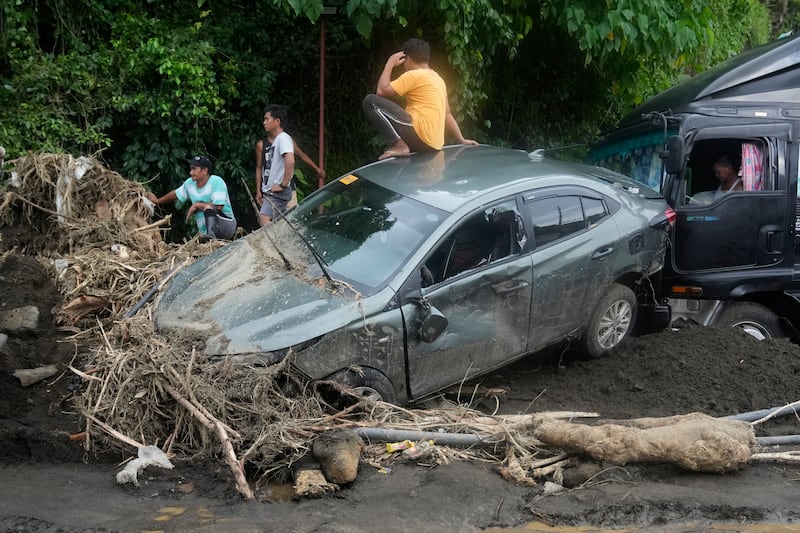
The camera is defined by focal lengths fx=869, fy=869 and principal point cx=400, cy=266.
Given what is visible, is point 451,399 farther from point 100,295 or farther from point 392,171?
point 100,295

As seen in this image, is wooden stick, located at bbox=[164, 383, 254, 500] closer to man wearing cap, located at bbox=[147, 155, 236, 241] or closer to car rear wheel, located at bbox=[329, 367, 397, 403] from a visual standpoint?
car rear wheel, located at bbox=[329, 367, 397, 403]

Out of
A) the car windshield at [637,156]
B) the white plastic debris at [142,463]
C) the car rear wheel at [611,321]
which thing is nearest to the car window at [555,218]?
the car rear wheel at [611,321]

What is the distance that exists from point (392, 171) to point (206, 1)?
15.2 feet

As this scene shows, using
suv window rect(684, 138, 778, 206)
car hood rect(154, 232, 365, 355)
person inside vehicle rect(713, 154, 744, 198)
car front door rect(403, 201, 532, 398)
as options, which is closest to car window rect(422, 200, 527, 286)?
car front door rect(403, 201, 532, 398)

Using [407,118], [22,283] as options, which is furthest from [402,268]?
[22,283]

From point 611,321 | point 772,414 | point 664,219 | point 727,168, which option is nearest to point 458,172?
point 611,321

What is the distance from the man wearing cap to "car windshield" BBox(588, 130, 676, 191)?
13.4 feet

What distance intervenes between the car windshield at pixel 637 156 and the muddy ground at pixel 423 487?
2284 mm

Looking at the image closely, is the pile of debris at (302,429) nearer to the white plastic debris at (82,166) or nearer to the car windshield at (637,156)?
the white plastic debris at (82,166)

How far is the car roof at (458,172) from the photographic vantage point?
267 inches

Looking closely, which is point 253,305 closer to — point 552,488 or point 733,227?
point 552,488

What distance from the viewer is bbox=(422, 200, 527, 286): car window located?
6305mm

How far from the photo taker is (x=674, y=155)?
25.7 feet

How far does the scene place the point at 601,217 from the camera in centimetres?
734
